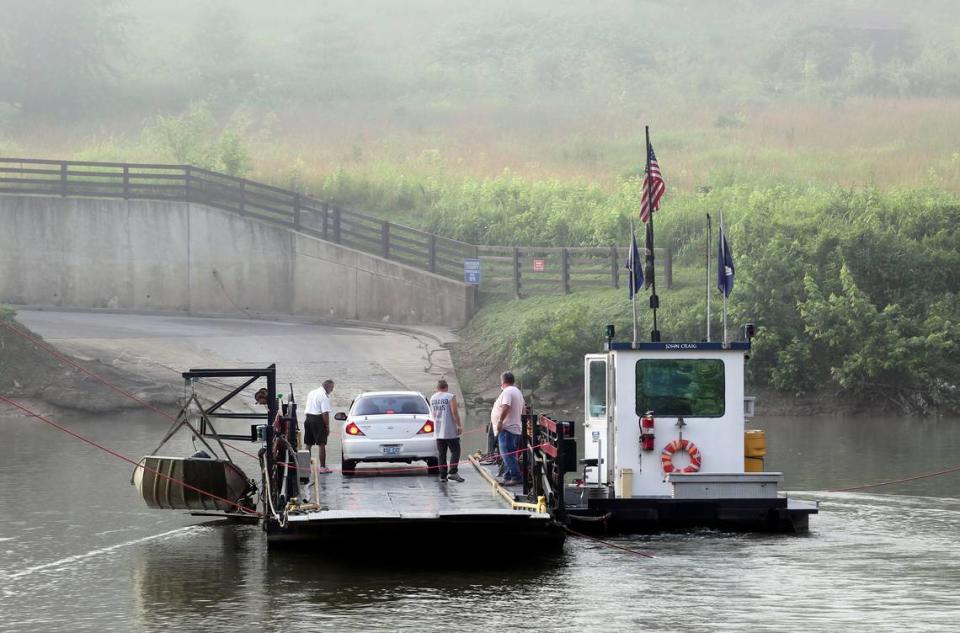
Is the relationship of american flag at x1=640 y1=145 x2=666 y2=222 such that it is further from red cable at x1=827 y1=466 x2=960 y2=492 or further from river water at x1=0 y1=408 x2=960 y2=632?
red cable at x1=827 y1=466 x2=960 y2=492

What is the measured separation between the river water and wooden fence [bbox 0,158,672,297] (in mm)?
22455

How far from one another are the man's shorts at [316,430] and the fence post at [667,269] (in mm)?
21068

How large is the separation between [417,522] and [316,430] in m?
6.87

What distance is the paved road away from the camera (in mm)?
39969

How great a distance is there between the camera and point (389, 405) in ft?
80.1

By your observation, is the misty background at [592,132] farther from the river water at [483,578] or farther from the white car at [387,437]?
the white car at [387,437]

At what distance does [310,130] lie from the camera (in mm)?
74062

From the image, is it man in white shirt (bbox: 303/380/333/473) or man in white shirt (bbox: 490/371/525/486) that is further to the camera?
man in white shirt (bbox: 303/380/333/473)

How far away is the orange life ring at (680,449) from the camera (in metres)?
21.1

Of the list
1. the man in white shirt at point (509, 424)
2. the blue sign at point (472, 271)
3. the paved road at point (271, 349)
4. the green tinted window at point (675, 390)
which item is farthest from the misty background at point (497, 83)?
the green tinted window at point (675, 390)

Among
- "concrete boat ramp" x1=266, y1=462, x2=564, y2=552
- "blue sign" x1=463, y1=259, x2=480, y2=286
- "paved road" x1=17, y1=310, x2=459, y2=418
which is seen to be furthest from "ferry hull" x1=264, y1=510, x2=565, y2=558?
"blue sign" x1=463, y1=259, x2=480, y2=286

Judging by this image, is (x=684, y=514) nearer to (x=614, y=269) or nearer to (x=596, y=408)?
(x=596, y=408)

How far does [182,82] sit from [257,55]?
1032cm

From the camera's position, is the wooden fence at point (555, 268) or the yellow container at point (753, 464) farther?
the wooden fence at point (555, 268)
